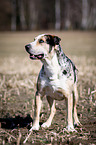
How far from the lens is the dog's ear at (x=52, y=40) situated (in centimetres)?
337

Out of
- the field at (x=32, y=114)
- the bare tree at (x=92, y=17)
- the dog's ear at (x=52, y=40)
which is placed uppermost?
the bare tree at (x=92, y=17)

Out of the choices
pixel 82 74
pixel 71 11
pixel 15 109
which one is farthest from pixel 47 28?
pixel 15 109

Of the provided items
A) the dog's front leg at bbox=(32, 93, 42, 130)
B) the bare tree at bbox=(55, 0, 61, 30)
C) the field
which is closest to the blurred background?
the bare tree at bbox=(55, 0, 61, 30)

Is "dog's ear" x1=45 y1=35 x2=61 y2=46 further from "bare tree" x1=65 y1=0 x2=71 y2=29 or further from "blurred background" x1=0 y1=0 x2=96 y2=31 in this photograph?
"bare tree" x1=65 y1=0 x2=71 y2=29

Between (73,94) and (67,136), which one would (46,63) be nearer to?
(73,94)

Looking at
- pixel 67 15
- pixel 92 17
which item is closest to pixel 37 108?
pixel 67 15

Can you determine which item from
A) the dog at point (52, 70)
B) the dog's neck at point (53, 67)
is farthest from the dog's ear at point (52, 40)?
the dog's neck at point (53, 67)

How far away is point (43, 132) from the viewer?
12.3 feet

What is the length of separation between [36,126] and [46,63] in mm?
1108

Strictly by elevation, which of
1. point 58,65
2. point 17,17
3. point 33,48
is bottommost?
point 58,65

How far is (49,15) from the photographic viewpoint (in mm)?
29766

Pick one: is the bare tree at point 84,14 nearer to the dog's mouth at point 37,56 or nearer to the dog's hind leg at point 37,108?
the dog's hind leg at point 37,108

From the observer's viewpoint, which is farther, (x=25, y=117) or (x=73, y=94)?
(x=25, y=117)

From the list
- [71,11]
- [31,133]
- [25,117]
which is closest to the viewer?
[31,133]
